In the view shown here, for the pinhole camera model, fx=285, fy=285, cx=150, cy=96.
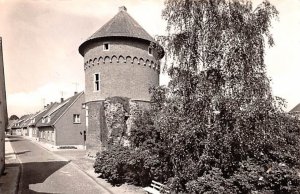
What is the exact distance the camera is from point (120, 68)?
24.1 m

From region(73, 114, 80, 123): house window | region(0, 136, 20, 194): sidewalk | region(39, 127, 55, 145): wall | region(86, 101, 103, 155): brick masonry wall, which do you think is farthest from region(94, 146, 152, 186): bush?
region(39, 127, 55, 145): wall

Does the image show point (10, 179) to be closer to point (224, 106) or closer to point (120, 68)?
point (120, 68)

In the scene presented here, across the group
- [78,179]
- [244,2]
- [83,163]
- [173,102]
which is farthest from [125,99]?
[244,2]

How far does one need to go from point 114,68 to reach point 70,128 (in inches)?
678

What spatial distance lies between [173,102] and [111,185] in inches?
305

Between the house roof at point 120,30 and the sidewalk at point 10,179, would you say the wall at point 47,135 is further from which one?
the house roof at point 120,30

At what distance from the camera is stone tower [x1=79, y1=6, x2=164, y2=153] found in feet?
78.7

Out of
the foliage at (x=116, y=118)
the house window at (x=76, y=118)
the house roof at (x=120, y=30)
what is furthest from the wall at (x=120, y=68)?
the house window at (x=76, y=118)

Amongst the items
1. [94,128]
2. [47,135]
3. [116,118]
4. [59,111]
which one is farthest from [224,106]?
[47,135]

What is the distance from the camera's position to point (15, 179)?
55.7 feet

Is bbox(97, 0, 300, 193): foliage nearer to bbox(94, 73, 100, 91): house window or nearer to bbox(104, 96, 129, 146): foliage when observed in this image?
bbox(104, 96, 129, 146): foliage

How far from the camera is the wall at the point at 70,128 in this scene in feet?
122

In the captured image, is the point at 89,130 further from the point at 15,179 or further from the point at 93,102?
the point at 15,179

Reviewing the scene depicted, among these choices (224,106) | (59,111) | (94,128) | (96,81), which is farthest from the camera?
(59,111)
